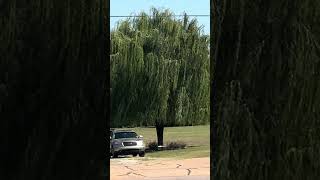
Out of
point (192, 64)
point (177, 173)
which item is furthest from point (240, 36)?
point (192, 64)

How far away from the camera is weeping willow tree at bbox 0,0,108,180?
2850 mm

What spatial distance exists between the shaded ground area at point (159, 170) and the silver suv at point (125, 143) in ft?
7.22

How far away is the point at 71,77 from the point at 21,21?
1.26ft

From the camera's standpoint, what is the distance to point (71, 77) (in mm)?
2908

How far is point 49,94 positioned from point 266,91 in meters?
1.12

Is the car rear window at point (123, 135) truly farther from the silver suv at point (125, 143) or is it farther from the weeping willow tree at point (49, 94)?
the weeping willow tree at point (49, 94)

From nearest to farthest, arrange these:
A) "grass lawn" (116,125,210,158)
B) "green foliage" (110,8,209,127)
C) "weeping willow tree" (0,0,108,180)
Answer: "weeping willow tree" (0,0,108,180), "green foliage" (110,8,209,127), "grass lawn" (116,125,210,158)

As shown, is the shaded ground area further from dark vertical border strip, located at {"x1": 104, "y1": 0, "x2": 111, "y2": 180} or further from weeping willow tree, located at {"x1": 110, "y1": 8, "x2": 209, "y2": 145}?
dark vertical border strip, located at {"x1": 104, "y1": 0, "x2": 111, "y2": 180}

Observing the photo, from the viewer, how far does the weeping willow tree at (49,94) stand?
2.85 m

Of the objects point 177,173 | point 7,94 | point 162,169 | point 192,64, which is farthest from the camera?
point 192,64

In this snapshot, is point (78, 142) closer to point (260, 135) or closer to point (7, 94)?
point (7, 94)

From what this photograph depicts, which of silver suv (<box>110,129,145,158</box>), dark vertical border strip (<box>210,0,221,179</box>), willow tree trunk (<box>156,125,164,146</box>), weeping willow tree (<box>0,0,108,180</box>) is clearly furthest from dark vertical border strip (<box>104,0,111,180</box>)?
willow tree trunk (<box>156,125,164,146</box>)

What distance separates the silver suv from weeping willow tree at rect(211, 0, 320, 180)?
73.0 feet

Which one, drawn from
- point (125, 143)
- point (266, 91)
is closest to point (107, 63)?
point (266, 91)
